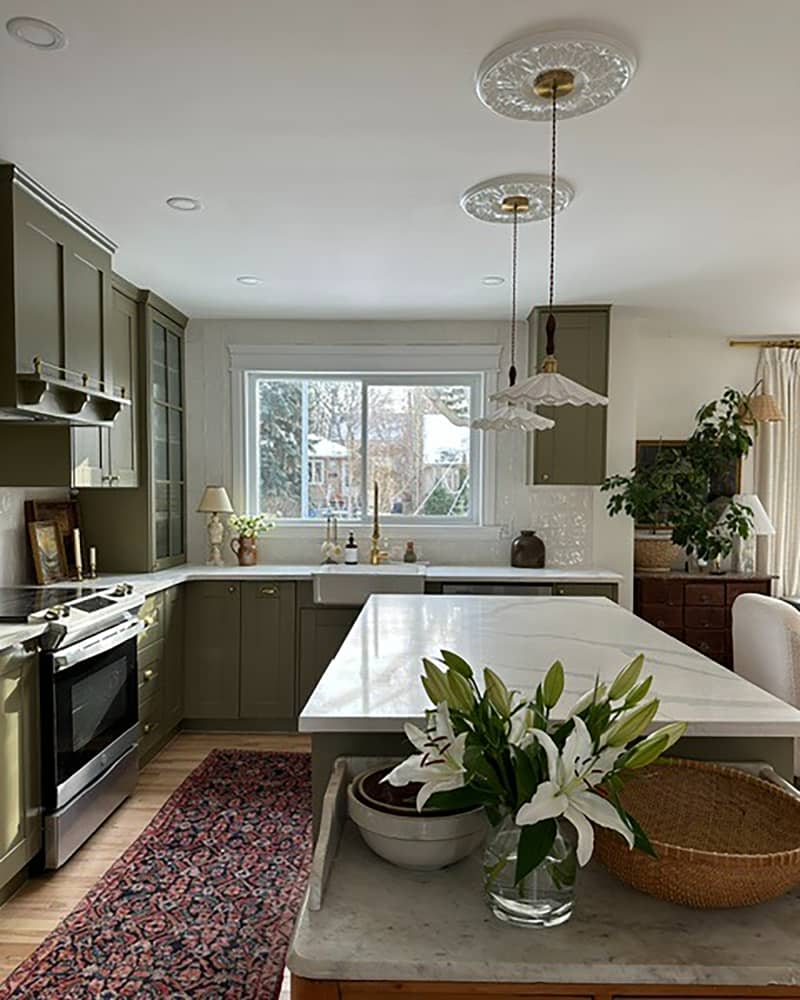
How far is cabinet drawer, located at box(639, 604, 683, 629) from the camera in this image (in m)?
4.59

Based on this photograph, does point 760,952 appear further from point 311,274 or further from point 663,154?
point 311,274

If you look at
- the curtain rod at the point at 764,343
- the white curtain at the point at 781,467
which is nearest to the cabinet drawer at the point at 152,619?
the white curtain at the point at 781,467

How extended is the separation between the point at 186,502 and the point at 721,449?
11.5ft

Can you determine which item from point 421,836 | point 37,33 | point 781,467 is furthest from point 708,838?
point 781,467

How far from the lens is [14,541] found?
3.53 metres

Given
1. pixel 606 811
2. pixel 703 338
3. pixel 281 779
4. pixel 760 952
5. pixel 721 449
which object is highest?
pixel 703 338

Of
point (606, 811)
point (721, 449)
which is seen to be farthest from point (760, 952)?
point (721, 449)

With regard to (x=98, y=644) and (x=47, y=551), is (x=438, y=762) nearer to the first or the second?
(x=98, y=644)

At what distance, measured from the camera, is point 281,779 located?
12.0 ft

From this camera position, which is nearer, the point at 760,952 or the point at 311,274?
the point at 760,952

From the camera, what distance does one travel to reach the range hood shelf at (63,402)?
102 inches

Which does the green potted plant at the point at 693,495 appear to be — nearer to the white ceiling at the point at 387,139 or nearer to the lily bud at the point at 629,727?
the white ceiling at the point at 387,139

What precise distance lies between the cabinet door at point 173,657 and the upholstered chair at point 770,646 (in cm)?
287

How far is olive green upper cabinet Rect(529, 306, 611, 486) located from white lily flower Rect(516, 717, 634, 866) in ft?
11.9
